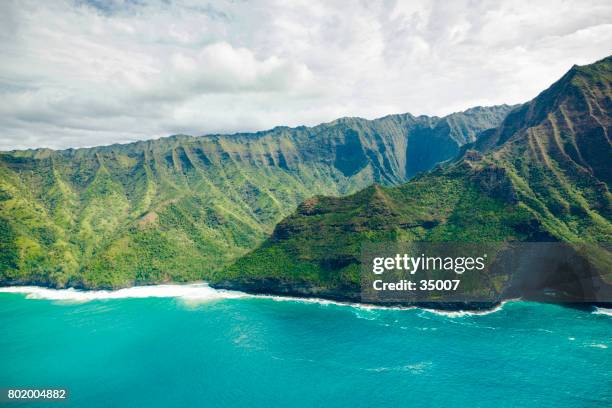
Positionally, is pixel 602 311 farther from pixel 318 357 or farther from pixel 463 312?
pixel 318 357

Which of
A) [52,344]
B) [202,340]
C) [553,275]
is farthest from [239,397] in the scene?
[553,275]

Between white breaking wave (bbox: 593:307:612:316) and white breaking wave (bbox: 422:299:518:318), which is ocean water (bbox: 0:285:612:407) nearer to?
white breaking wave (bbox: 593:307:612:316)

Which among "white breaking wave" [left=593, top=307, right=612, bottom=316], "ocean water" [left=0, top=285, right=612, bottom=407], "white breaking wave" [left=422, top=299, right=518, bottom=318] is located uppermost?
"white breaking wave" [left=593, top=307, right=612, bottom=316]

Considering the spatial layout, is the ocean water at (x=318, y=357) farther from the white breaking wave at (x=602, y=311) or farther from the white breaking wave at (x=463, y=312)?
the white breaking wave at (x=463, y=312)

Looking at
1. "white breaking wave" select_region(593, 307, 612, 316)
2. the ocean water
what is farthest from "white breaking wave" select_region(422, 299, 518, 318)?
"white breaking wave" select_region(593, 307, 612, 316)

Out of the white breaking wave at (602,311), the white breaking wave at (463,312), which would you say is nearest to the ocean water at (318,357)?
the white breaking wave at (602,311)

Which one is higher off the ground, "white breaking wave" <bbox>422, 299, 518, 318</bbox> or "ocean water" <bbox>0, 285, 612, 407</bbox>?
"white breaking wave" <bbox>422, 299, 518, 318</bbox>

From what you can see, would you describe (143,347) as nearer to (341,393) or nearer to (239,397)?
(239,397)

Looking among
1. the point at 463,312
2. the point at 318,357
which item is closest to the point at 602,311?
the point at 463,312
